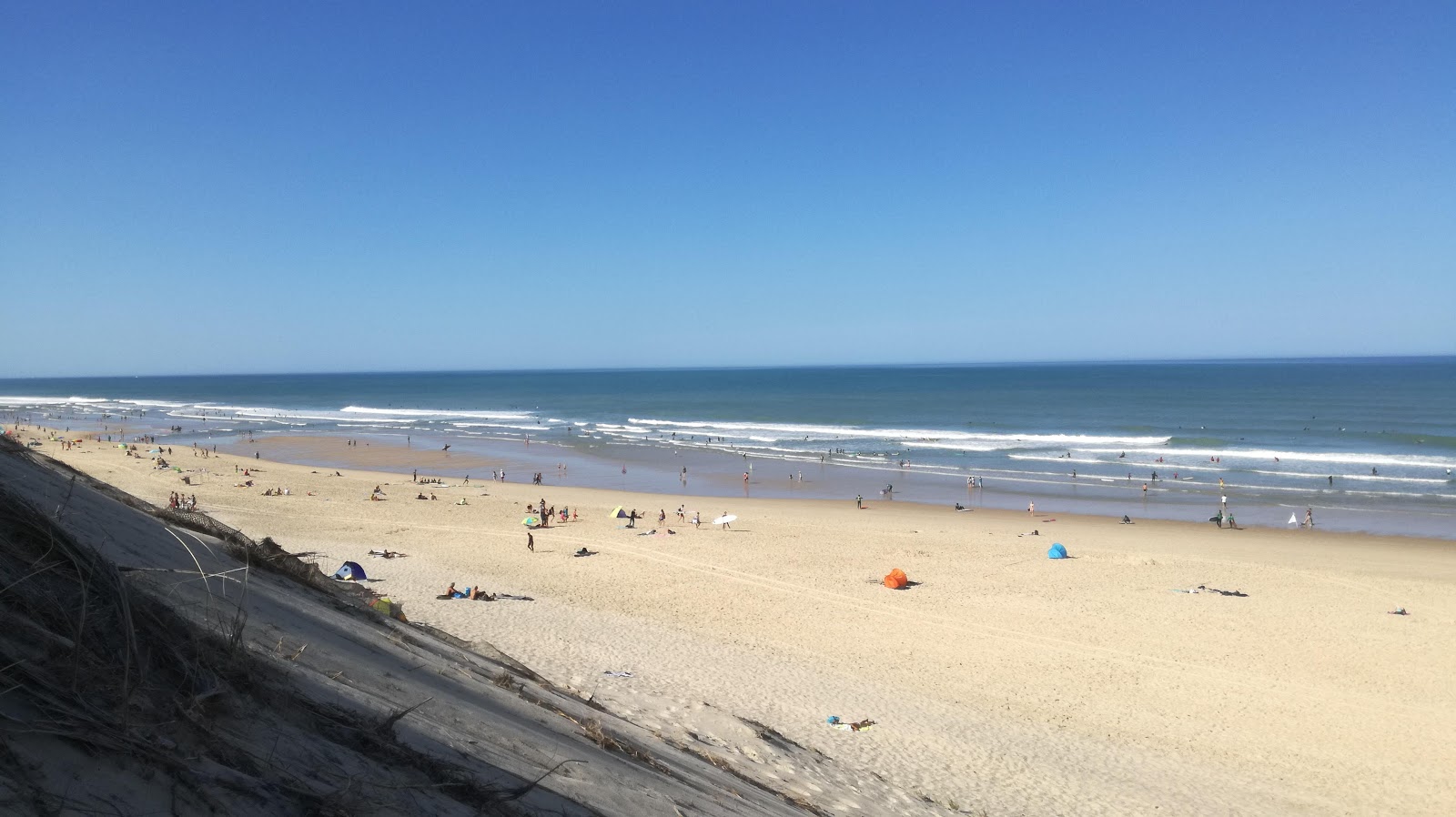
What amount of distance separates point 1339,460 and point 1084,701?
41.2 m

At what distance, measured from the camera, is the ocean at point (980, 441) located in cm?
3609

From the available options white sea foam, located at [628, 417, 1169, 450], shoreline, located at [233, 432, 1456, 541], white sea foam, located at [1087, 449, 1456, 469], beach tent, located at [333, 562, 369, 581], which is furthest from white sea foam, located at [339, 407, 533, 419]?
beach tent, located at [333, 562, 369, 581]

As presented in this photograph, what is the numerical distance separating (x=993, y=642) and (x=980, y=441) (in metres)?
44.0

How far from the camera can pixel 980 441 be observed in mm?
57969

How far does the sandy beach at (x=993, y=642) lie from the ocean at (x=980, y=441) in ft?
24.1

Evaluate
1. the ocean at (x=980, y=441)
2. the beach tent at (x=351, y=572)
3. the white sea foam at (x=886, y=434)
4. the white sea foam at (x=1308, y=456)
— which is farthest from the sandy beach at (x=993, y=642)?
the white sea foam at (x=886, y=434)

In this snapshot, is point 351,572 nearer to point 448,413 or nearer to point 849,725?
point 849,725

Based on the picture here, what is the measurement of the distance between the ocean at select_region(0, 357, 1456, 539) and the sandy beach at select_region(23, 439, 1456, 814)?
736 cm

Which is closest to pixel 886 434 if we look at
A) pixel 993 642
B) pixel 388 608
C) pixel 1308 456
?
pixel 1308 456

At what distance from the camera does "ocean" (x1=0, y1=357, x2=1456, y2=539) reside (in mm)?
36094

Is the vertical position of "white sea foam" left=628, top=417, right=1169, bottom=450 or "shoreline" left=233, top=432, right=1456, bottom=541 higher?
"white sea foam" left=628, top=417, right=1169, bottom=450

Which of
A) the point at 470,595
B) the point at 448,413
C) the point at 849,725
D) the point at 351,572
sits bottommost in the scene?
the point at 849,725

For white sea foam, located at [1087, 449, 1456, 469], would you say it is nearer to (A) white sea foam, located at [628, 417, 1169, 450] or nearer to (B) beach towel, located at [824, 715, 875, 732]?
(A) white sea foam, located at [628, 417, 1169, 450]

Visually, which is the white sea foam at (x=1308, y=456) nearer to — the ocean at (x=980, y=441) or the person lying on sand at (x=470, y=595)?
the ocean at (x=980, y=441)
